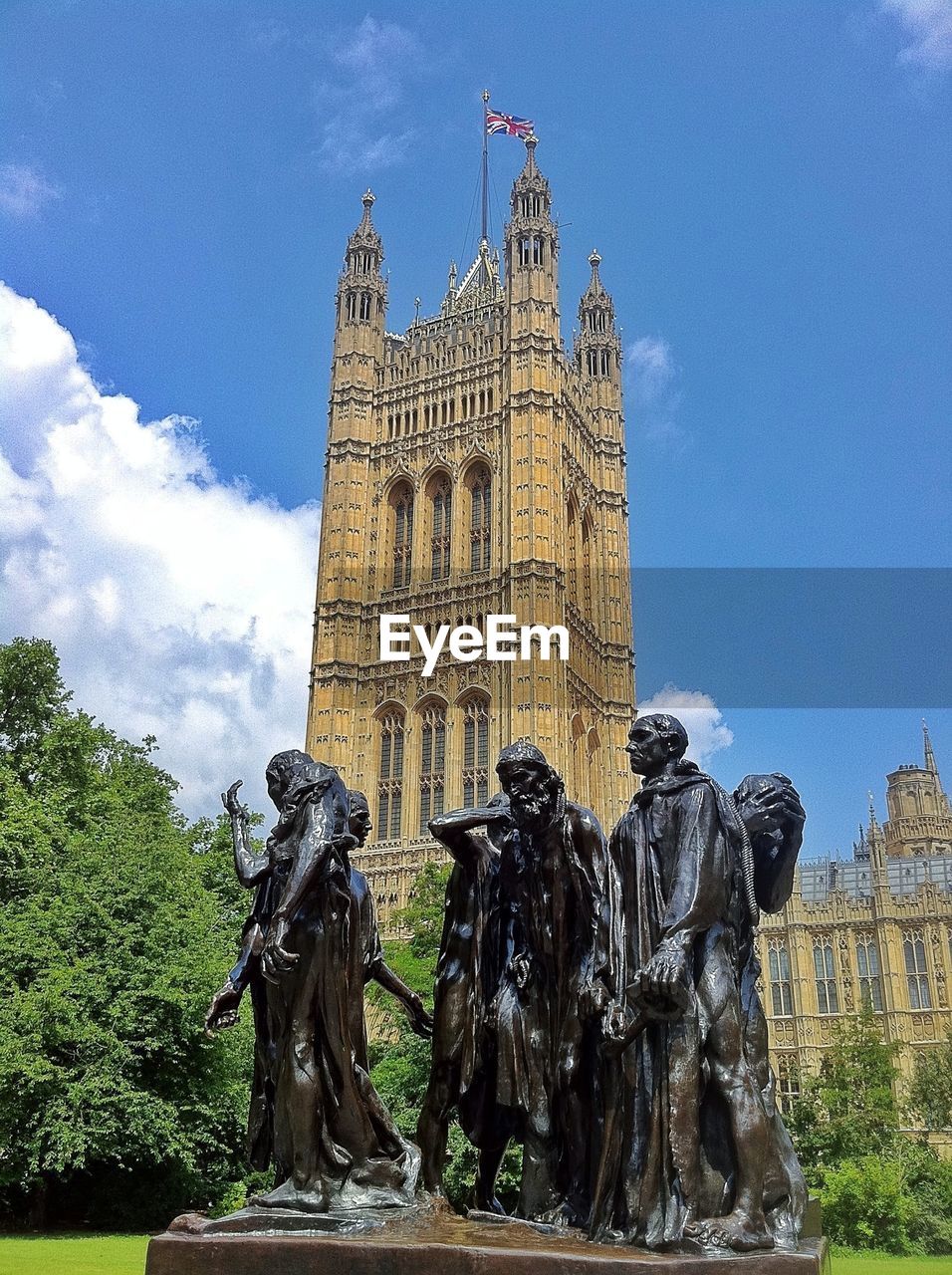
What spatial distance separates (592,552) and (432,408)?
10694mm

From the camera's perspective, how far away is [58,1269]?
10.3 m

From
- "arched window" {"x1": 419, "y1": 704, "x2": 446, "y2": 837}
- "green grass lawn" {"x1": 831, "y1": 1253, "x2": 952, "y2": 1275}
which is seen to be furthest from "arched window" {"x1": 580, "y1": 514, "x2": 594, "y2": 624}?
"green grass lawn" {"x1": 831, "y1": 1253, "x2": 952, "y2": 1275}

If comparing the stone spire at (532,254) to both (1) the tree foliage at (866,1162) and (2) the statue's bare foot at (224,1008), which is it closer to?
(1) the tree foliage at (866,1162)

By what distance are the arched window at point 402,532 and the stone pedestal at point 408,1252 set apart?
50.1 metres

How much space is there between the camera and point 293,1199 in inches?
196

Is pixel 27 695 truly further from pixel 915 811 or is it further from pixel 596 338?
pixel 915 811

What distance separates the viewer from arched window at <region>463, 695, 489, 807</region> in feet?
160

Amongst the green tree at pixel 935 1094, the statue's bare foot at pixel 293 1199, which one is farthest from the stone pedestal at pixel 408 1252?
the green tree at pixel 935 1094

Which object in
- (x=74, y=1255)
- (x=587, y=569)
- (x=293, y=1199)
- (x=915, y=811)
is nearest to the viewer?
(x=293, y=1199)

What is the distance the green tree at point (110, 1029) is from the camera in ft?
51.1

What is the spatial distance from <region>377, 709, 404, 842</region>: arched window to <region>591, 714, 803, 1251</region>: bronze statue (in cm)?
4515

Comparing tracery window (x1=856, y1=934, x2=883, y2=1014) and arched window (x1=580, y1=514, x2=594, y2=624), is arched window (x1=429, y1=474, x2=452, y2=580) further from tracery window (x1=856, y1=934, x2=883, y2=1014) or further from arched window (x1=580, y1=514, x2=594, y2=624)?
tracery window (x1=856, y1=934, x2=883, y2=1014)

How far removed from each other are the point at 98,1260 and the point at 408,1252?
28.9ft

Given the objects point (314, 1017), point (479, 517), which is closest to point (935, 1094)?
point (314, 1017)
